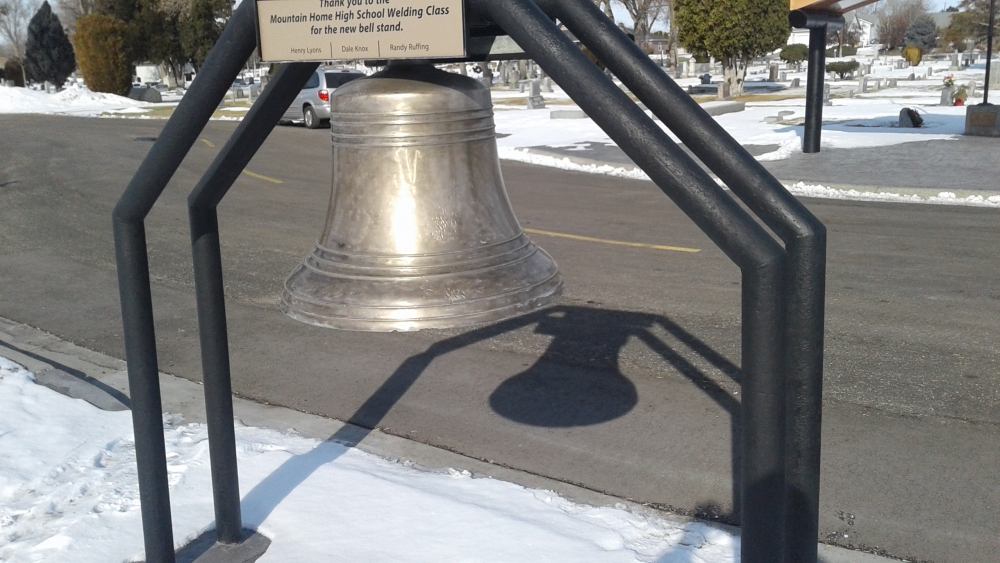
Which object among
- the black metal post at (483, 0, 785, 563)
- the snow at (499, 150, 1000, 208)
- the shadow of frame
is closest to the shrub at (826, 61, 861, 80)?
the snow at (499, 150, 1000, 208)

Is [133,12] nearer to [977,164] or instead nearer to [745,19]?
[745,19]

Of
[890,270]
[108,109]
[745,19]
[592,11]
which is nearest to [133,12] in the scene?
[108,109]

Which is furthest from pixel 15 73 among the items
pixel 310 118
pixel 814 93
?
pixel 814 93

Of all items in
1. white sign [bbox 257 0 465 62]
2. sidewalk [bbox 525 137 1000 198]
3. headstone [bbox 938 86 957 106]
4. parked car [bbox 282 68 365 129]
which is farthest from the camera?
headstone [bbox 938 86 957 106]

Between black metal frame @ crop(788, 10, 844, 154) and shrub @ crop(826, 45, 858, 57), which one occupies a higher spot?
shrub @ crop(826, 45, 858, 57)

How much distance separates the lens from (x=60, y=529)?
148 inches

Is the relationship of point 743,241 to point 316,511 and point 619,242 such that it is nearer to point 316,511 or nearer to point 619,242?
point 316,511

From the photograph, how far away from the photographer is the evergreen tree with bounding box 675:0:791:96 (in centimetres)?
3084

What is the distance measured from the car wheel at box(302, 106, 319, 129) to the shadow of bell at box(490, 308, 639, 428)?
60.7 ft

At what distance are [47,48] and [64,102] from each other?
12.6m

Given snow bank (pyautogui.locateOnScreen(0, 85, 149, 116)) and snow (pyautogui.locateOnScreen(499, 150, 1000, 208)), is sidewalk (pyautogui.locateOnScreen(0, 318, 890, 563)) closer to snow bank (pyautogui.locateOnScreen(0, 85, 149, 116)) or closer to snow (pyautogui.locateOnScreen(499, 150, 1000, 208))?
snow (pyautogui.locateOnScreen(499, 150, 1000, 208))

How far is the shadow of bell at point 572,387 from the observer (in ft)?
16.8

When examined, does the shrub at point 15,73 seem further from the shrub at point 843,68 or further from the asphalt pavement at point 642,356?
the asphalt pavement at point 642,356

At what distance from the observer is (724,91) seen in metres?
33.0
